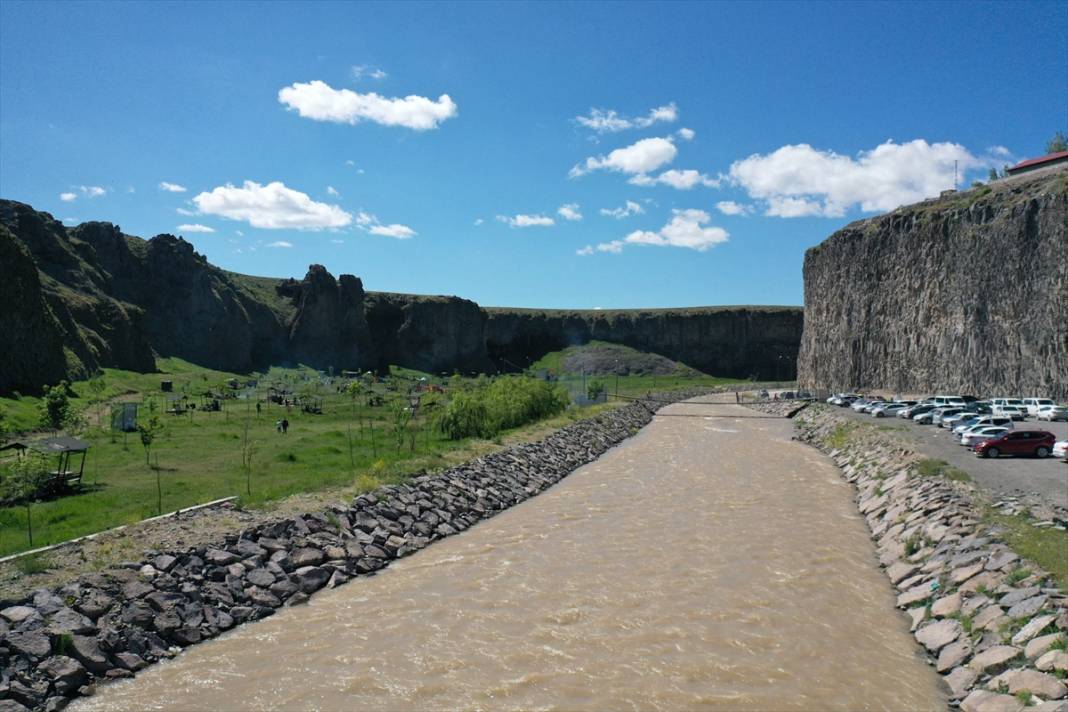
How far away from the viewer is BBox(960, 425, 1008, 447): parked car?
32.4 metres

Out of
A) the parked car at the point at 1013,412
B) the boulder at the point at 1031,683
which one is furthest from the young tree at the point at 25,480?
the parked car at the point at 1013,412

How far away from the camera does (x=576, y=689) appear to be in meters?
12.3

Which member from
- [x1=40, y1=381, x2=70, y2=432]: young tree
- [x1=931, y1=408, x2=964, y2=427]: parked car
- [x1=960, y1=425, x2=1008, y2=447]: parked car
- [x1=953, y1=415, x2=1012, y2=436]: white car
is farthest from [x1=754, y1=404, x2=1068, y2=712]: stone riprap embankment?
[x1=40, y1=381, x2=70, y2=432]: young tree

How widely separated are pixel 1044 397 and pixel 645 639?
1999 inches

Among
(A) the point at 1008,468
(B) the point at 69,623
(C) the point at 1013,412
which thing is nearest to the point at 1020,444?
(A) the point at 1008,468

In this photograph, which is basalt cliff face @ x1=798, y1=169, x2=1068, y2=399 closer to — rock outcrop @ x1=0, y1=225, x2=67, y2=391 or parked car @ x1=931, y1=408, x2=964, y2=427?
parked car @ x1=931, y1=408, x2=964, y2=427

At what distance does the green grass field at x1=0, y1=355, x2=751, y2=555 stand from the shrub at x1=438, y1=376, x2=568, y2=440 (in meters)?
1.32

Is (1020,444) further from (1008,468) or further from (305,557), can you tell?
(305,557)

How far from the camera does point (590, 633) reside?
1466 cm

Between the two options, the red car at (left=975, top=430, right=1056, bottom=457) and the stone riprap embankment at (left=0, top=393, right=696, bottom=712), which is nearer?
the stone riprap embankment at (left=0, top=393, right=696, bottom=712)

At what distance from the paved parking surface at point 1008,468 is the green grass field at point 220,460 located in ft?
65.3

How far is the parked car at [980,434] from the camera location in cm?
3241

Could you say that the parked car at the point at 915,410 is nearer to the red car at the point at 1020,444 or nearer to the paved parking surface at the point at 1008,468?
the paved parking surface at the point at 1008,468

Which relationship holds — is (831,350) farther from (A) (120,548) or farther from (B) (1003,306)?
(A) (120,548)
